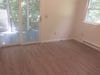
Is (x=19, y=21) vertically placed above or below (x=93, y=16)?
below

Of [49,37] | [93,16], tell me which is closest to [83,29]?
[93,16]

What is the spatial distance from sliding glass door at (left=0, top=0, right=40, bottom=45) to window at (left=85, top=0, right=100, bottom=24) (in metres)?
1.93

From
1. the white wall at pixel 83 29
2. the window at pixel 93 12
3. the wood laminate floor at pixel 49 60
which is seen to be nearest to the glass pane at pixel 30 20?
the wood laminate floor at pixel 49 60

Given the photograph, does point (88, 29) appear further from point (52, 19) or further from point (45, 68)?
point (45, 68)

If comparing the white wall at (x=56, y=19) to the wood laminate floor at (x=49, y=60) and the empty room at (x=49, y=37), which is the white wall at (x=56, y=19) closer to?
the empty room at (x=49, y=37)

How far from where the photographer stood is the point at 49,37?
4527mm

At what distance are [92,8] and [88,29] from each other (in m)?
0.79

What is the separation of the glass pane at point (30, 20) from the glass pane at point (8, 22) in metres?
0.29

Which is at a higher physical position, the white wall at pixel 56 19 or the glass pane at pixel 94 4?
the glass pane at pixel 94 4

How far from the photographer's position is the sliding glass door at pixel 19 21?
145 inches

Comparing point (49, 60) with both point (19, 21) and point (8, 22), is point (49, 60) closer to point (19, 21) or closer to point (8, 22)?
point (19, 21)

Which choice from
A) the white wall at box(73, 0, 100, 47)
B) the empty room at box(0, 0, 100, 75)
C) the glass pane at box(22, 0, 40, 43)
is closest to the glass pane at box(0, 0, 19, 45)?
the empty room at box(0, 0, 100, 75)

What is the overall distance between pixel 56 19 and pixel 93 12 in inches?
55.3

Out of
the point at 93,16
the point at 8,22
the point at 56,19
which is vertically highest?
the point at 93,16
